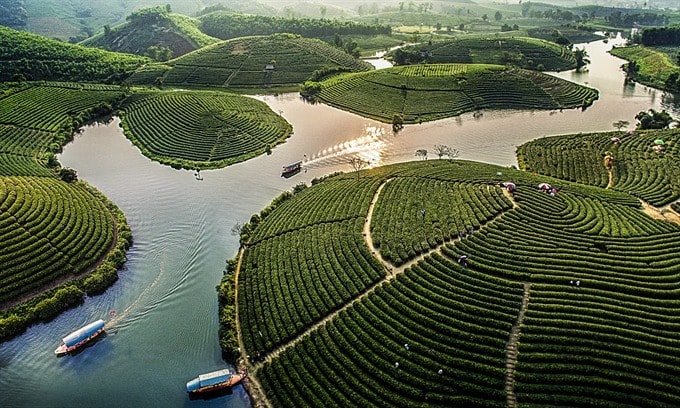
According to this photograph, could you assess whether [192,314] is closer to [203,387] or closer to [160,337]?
[160,337]

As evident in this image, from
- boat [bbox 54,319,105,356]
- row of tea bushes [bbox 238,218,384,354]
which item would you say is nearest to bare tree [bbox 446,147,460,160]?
row of tea bushes [bbox 238,218,384,354]

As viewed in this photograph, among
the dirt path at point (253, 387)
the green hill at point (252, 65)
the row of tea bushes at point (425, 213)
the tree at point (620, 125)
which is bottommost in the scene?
the dirt path at point (253, 387)

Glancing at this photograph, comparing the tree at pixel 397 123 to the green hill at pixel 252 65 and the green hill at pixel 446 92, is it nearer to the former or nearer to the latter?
the green hill at pixel 446 92

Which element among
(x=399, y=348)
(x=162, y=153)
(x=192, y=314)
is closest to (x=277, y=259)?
(x=192, y=314)

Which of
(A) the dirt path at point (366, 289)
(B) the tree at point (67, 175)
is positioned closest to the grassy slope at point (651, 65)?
(A) the dirt path at point (366, 289)

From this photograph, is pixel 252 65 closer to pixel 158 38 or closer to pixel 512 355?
pixel 158 38

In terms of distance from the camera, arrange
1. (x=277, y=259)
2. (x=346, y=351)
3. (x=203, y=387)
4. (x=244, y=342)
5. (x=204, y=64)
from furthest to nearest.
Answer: (x=204, y=64) < (x=277, y=259) < (x=244, y=342) < (x=346, y=351) < (x=203, y=387)
